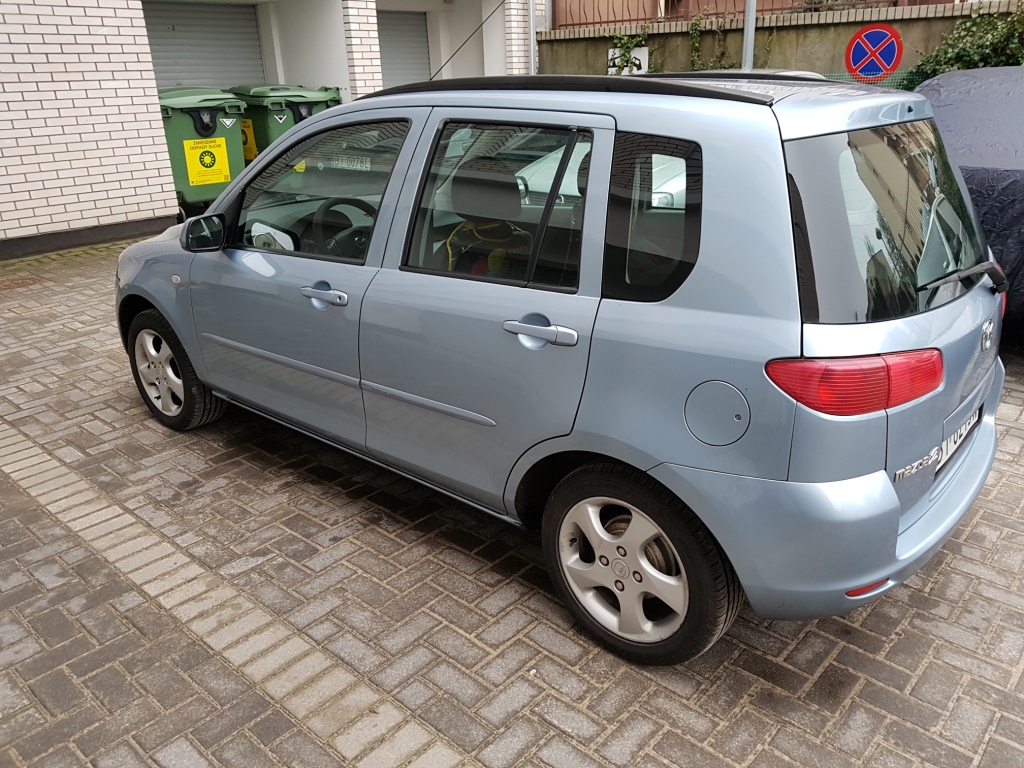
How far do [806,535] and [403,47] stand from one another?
13.9 meters

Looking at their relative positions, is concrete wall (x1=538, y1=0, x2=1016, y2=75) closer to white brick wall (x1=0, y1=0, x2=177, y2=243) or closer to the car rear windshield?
white brick wall (x1=0, y1=0, x2=177, y2=243)

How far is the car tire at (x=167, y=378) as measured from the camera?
4344 mm

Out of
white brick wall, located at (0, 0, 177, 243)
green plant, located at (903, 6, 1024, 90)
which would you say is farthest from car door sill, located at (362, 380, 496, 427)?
green plant, located at (903, 6, 1024, 90)

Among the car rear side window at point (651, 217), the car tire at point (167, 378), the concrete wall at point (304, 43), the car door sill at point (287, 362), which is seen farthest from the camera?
the concrete wall at point (304, 43)

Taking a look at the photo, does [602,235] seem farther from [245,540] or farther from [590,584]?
[245,540]

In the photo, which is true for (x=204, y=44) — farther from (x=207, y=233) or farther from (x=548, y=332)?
(x=548, y=332)

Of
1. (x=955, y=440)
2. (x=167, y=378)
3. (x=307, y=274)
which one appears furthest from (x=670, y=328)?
(x=167, y=378)

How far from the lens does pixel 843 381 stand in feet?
7.01

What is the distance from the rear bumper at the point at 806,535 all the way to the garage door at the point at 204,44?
11.0 m

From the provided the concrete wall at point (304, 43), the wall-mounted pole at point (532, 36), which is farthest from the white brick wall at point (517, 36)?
the concrete wall at point (304, 43)

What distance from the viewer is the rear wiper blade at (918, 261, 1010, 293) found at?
2.42 m

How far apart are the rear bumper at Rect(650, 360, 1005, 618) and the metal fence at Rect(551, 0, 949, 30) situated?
10884 mm

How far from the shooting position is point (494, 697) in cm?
261

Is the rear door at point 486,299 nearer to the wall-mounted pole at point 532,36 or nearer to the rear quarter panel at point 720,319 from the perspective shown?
the rear quarter panel at point 720,319
